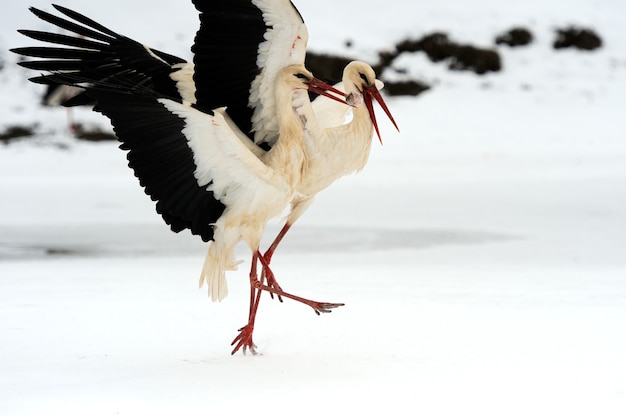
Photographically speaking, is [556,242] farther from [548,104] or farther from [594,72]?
[594,72]

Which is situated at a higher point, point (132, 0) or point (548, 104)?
point (132, 0)

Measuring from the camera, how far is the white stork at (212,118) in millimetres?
3781

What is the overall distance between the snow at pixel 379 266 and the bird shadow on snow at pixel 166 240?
0.13ft

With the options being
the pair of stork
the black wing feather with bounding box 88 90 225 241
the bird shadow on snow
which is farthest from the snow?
the black wing feather with bounding box 88 90 225 241

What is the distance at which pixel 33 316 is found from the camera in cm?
491

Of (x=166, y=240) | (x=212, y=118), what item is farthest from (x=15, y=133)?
(x=212, y=118)

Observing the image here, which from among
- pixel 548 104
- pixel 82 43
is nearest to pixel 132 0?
pixel 548 104

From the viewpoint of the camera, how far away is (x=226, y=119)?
4.39 meters

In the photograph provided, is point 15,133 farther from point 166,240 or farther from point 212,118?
point 212,118

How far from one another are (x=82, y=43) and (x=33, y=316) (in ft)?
4.73

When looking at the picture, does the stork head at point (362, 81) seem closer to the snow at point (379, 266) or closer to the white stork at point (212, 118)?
the white stork at point (212, 118)

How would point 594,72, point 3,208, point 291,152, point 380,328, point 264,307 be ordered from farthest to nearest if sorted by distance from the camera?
1. point 594,72
2. point 3,208
3. point 264,307
4. point 380,328
5. point 291,152

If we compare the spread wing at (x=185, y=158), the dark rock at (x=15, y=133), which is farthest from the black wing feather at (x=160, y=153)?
the dark rock at (x=15, y=133)

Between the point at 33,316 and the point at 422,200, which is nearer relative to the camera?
the point at 33,316
